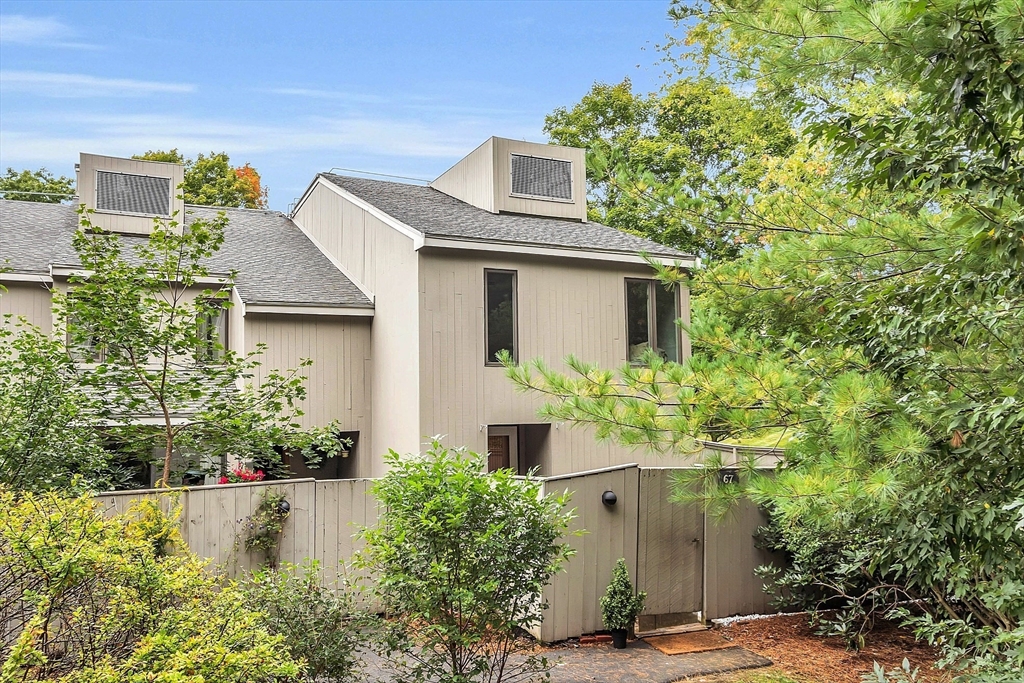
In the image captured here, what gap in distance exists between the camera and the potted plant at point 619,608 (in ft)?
23.0

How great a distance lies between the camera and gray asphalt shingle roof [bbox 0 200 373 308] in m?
12.2

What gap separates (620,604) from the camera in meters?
7.02

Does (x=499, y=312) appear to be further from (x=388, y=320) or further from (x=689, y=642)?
(x=689, y=642)

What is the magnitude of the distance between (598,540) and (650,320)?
6.12m

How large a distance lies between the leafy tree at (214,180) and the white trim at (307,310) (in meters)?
16.0

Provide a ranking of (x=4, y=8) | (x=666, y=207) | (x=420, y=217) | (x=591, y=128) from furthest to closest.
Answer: (x=591, y=128)
(x=4, y=8)
(x=420, y=217)
(x=666, y=207)

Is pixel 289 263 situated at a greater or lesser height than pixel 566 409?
greater

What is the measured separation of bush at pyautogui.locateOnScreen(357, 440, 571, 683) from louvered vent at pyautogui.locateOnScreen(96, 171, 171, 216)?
1135 cm

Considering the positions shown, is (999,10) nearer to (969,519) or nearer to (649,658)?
(969,519)

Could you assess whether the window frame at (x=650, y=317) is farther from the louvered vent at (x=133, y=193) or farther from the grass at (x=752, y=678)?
the louvered vent at (x=133, y=193)

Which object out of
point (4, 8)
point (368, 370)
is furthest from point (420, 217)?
point (4, 8)

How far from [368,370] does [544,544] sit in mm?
7801

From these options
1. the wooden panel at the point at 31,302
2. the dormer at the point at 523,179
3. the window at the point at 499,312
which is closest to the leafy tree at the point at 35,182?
the wooden panel at the point at 31,302

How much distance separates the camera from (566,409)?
21.2ft
